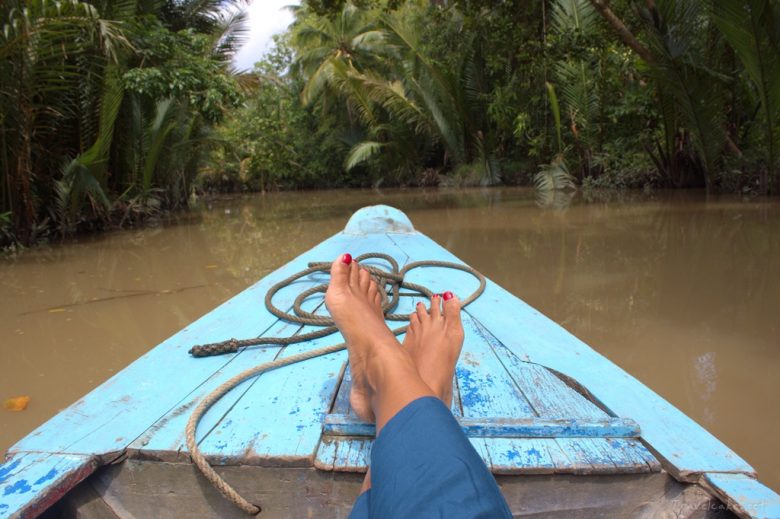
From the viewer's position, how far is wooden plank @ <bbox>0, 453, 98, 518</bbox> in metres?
0.83

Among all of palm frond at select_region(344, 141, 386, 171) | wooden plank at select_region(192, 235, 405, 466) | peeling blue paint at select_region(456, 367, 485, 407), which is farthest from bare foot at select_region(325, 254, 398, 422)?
palm frond at select_region(344, 141, 386, 171)

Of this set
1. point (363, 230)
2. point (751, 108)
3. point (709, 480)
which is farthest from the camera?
point (751, 108)

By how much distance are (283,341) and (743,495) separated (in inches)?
45.5

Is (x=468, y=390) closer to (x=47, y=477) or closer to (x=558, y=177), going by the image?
(x=47, y=477)

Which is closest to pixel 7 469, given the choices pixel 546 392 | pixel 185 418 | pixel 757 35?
pixel 185 418

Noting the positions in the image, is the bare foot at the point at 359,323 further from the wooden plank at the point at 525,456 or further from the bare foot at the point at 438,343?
the wooden plank at the point at 525,456

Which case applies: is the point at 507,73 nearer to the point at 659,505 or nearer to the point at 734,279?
the point at 734,279

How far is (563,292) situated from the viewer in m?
3.60

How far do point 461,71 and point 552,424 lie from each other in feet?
45.9

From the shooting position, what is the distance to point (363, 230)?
3.42 m

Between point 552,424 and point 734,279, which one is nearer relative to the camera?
point 552,424

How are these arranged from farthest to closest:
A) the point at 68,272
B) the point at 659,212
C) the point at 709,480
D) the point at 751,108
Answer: the point at 751,108 < the point at 659,212 < the point at 68,272 < the point at 709,480

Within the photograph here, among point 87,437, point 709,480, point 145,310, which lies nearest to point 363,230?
point 145,310

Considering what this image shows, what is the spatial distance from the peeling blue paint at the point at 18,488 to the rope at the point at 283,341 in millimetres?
251
